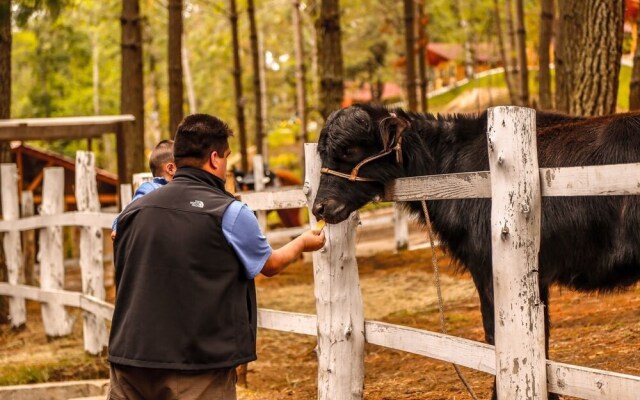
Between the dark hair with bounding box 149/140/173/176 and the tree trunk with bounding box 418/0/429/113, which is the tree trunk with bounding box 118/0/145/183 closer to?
the dark hair with bounding box 149/140/173/176

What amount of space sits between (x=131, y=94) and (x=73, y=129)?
1.61 meters

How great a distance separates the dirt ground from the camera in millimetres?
7121

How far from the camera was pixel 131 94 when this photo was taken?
47.0 ft

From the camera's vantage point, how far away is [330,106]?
13.5m

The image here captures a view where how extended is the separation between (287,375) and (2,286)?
5047mm

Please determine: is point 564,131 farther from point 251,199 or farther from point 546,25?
point 546,25

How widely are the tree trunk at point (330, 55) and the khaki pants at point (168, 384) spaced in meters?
9.31

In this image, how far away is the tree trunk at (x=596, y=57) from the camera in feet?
33.4

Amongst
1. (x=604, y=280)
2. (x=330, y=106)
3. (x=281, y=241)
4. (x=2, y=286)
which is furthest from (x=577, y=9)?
(x=281, y=241)

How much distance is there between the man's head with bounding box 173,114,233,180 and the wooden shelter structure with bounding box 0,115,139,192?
8.33 metres

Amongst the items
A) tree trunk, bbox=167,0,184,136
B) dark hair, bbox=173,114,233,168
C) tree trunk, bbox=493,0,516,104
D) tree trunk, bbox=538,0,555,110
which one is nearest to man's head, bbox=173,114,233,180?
dark hair, bbox=173,114,233,168

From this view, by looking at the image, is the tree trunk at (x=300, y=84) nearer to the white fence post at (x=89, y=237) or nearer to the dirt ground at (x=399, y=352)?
the dirt ground at (x=399, y=352)

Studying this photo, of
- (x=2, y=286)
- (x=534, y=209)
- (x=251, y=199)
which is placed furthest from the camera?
(x=2, y=286)

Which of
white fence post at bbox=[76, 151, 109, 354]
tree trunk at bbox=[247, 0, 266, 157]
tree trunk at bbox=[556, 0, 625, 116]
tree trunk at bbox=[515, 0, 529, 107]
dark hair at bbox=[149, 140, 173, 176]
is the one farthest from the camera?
tree trunk at bbox=[247, 0, 266, 157]
